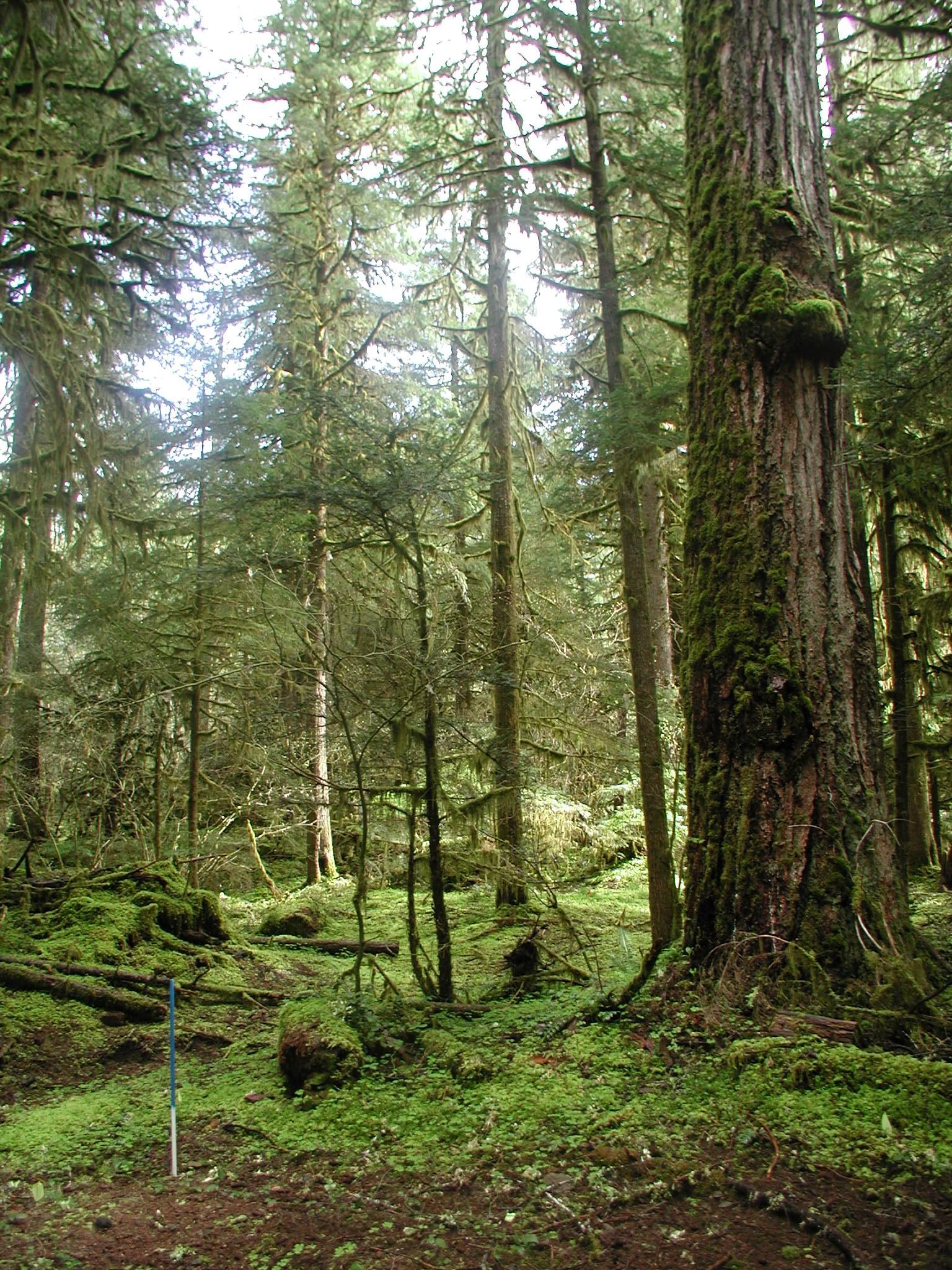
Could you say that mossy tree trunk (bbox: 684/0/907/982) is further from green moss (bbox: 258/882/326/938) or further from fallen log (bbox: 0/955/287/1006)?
green moss (bbox: 258/882/326/938)

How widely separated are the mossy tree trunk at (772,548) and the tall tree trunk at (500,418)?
13.0 feet

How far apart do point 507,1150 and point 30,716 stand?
32.2ft

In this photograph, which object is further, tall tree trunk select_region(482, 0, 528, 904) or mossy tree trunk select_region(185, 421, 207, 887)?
tall tree trunk select_region(482, 0, 528, 904)

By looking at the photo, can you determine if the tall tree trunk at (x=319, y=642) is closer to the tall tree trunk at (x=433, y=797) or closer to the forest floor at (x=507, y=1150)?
the tall tree trunk at (x=433, y=797)

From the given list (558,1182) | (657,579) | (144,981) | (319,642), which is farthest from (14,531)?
(657,579)

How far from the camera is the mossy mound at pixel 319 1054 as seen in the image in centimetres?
425

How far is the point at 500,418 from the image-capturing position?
10836 millimetres

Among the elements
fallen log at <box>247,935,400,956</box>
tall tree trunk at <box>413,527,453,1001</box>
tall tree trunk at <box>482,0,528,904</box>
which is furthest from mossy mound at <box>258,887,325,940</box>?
tall tree trunk at <box>413,527,453,1001</box>

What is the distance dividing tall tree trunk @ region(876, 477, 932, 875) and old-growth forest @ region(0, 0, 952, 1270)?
110 mm

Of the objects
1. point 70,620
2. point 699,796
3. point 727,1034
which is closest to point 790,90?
point 699,796

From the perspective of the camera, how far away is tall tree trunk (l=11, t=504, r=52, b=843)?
9.93 metres

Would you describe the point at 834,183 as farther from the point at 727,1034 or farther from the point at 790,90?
the point at 727,1034

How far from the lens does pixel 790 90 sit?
441cm

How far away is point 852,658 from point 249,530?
281 inches
